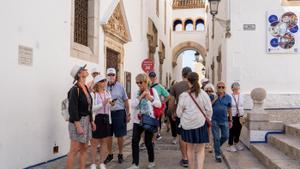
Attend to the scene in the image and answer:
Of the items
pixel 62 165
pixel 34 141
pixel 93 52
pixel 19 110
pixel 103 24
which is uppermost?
pixel 103 24

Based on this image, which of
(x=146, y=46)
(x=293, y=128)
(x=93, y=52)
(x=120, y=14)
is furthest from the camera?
(x=146, y=46)

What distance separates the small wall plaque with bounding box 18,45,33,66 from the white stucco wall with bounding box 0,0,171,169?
84 mm

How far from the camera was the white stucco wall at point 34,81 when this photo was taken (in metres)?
5.53

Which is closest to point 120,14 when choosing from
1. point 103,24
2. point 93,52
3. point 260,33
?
point 103,24

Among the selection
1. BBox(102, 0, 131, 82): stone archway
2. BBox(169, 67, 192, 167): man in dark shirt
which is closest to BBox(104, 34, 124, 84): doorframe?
BBox(102, 0, 131, 82): stone archway

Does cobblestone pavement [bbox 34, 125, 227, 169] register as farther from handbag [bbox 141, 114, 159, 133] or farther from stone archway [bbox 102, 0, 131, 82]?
stone archway [bbox 102, 0, 131, 82]

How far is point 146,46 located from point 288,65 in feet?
21.3

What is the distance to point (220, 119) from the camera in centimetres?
722

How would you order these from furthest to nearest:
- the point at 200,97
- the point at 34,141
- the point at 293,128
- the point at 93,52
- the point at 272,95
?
1. the point at 272,95
2. the point at 93,52
3. the point at 293,128
4. the point at 34,141
5. the point at 200,97

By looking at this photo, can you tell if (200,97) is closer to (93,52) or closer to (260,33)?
(93,52)

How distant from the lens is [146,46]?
17391 millimetres

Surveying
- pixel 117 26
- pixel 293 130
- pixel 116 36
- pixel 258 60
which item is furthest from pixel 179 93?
pixel 258 60

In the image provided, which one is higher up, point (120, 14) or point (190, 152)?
point (120, 14)

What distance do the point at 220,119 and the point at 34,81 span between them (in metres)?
3.49
